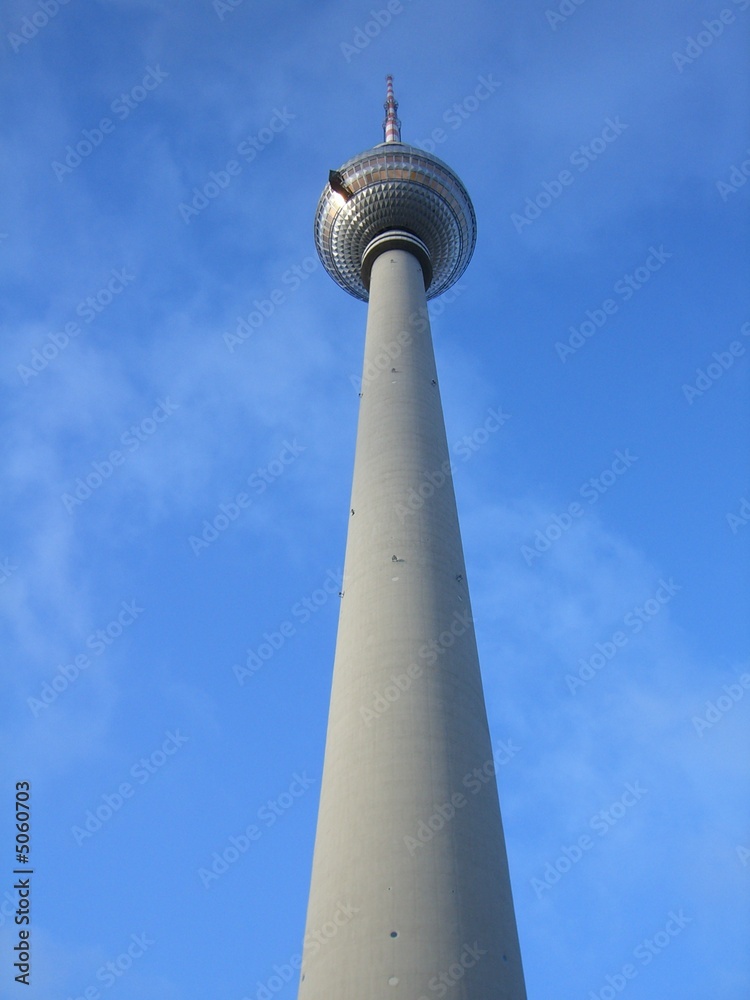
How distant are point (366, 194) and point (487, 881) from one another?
32770 mm

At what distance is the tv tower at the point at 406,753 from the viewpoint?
1841 centimetres

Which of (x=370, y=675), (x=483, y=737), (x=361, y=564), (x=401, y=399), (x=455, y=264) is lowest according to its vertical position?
(x=483, y=737)

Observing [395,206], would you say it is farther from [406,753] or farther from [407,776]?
[407,776]

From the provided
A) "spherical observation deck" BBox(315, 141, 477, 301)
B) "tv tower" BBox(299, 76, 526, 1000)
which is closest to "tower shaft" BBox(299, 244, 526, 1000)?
"tv tower" BBox(299, 76, 526, 1000)

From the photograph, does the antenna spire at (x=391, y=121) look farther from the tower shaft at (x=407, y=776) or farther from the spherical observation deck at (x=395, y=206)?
the tower shaft at (x=407, y=776)

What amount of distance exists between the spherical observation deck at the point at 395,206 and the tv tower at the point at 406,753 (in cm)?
956

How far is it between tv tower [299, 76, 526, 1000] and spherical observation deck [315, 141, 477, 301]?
9.56 m

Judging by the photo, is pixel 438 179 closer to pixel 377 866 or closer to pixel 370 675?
pixel 370 675

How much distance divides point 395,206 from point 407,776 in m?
29.8

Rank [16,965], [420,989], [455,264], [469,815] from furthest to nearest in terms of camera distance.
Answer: [455,264] < [16,965] < [469,815] < [420,989]

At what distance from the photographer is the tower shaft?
60.2 feet

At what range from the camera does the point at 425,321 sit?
3719 centimetres

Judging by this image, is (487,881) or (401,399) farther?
(401,399)

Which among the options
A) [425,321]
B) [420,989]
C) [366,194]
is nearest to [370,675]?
[420,989]
